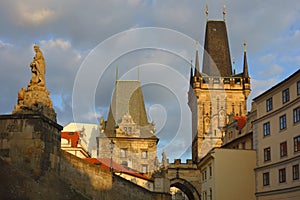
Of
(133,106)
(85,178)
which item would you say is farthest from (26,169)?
(133,106)

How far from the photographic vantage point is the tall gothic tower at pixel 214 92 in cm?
8831

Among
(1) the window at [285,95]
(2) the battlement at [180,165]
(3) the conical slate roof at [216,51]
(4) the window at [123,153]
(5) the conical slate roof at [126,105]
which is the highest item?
(3) the conical slate roof at [216,51]

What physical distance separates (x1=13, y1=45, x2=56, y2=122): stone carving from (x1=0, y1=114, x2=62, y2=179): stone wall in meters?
0.35

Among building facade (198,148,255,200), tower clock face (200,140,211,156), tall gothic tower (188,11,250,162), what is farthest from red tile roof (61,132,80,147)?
tall gothic tower (188,11,250,162)

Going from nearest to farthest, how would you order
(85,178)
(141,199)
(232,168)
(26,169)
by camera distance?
(26,169), (85,178), (141,199), (232,168)

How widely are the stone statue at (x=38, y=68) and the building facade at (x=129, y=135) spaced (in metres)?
63.3

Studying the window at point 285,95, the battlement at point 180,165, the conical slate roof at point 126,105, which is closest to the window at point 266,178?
the window at point 285,95

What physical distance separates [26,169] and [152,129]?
248 feet

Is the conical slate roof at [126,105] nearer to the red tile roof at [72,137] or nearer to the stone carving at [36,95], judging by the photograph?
the red tile roof at [72,137]

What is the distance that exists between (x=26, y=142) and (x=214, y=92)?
259ft

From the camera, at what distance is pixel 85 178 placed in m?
19.2

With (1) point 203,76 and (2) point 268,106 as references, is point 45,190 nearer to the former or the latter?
(2) point 268,106

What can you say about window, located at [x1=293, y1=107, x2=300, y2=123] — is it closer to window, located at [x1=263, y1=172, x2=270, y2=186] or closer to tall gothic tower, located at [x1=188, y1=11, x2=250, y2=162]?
window, located at [x1=263, y1=172, x2=270, y2=186]

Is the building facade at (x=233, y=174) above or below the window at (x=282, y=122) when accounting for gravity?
below
